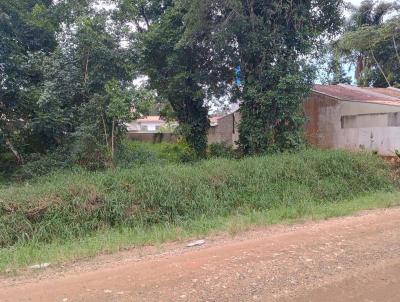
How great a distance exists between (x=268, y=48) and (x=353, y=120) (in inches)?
202

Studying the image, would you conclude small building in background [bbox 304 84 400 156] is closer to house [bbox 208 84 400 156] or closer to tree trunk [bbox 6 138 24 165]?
house [bbox 208 84 400 156]

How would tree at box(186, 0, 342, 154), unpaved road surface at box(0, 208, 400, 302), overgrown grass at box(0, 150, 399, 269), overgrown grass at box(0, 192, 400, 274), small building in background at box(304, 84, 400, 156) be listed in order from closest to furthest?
1. unpaved road surface at box(0, 208, 400, 302)
2. overgrown grass at box(0, 192, 400, 274)
3. overgrown grass at box(0, 150, 399, 269)
4. tree at box(186, 0, 342, 154)
5. small building in background at box(304, 84, 400, 156)

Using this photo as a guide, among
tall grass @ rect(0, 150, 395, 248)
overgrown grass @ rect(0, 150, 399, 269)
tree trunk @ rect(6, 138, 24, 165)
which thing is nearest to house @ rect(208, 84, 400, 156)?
tall grass @ rect(0, 150, 395, 248)

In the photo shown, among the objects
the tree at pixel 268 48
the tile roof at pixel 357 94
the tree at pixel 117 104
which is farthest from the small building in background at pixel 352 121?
the tree at pixel 117 104

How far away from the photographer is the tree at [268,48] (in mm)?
11938

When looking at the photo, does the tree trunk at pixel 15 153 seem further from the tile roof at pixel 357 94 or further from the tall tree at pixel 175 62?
the tile roof at pixel 357 94

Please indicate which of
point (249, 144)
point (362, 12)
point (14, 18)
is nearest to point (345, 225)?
point (249, 144)

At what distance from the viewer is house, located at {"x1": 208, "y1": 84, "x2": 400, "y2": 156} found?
13.7 metres

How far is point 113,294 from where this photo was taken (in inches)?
153

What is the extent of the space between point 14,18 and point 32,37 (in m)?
0.88

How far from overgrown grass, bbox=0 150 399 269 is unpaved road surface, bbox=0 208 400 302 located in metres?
1.03

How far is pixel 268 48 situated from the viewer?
40.8 ft

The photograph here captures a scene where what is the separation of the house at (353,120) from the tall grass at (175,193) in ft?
10.1

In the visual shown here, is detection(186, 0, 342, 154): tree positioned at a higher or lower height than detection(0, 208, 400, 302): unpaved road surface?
higher
